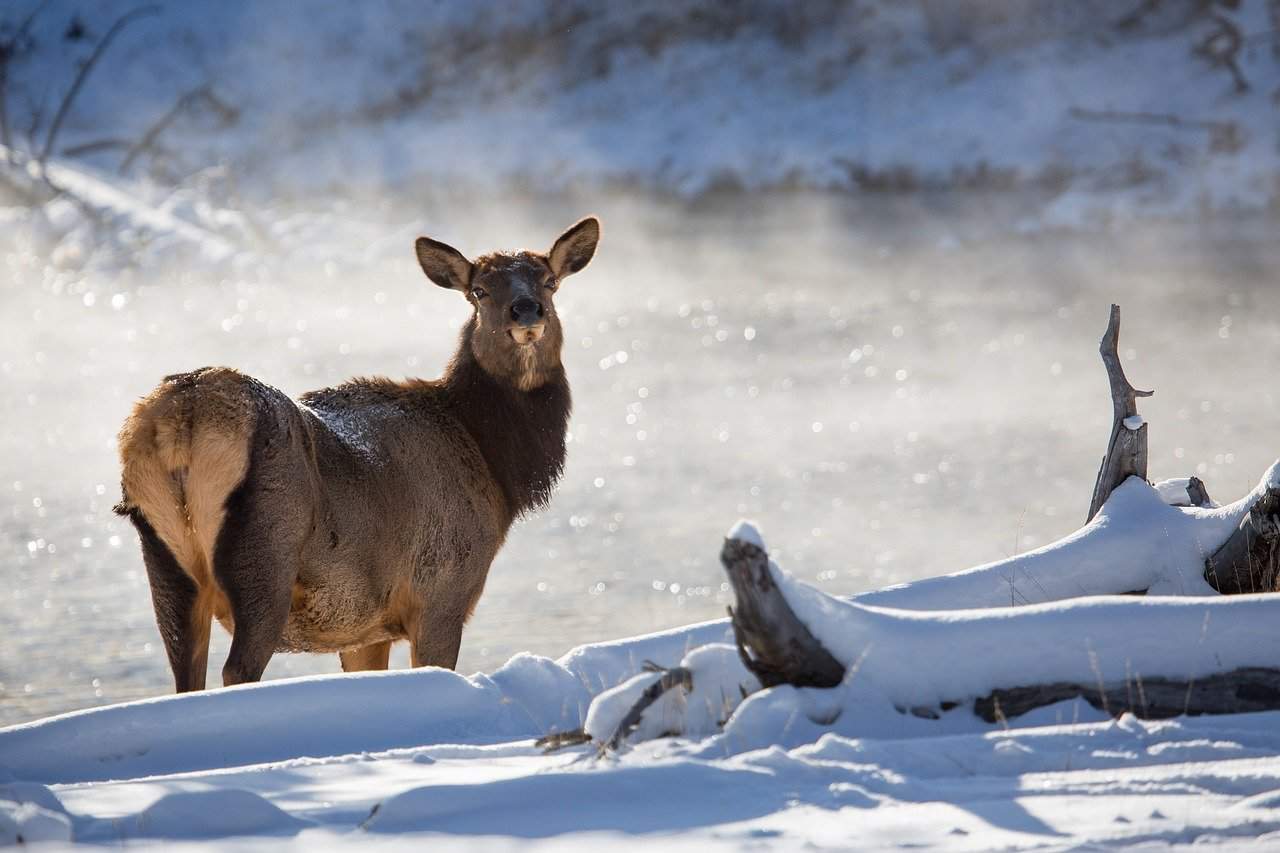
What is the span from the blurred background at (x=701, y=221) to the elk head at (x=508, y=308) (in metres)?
9.94

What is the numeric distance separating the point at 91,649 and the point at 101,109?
27.9 metres

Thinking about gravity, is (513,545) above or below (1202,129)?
below

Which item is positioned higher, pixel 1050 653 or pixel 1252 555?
pixel 1252 555

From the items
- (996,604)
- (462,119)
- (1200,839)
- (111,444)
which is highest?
(462,119)

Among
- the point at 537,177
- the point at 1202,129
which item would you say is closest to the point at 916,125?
the point at 1202,129

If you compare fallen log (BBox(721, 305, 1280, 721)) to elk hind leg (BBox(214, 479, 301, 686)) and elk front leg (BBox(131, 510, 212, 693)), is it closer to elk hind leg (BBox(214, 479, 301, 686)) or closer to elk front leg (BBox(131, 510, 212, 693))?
elk hind leg (BBox(214, 479, 301, 686))

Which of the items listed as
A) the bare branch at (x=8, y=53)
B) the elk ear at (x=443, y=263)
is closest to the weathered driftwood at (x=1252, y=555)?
the elk ear at (x=443, y=263)

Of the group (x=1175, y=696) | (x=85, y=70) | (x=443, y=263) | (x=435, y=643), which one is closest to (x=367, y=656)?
(x=435, y=643)

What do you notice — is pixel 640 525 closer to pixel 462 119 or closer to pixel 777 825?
pixel 777 825

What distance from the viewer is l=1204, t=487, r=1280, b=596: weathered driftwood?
5.84 meters

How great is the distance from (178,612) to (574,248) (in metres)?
3.07

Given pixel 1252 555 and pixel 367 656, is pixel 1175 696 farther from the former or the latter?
pixel 367 656

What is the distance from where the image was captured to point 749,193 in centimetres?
3241

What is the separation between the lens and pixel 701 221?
3281 centimetres
